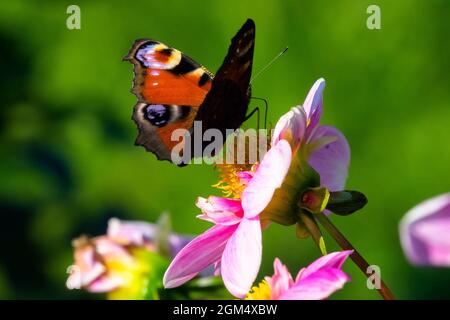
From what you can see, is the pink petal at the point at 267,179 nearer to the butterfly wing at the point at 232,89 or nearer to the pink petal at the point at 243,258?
the pink petal at the point at 243,258

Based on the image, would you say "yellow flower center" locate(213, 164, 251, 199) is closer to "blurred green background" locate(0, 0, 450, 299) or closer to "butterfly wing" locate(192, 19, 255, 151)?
"butterfly wing" locate(192, 19, 255, 151)

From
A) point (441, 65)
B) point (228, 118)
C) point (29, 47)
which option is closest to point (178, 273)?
point (228, 118)

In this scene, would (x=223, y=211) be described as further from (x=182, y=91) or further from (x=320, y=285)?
(x=182, y=91)

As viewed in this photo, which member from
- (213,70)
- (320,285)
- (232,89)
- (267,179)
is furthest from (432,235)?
(213,70)

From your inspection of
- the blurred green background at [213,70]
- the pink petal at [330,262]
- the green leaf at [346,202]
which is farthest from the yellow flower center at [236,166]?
the blurred green background at [213,70]
